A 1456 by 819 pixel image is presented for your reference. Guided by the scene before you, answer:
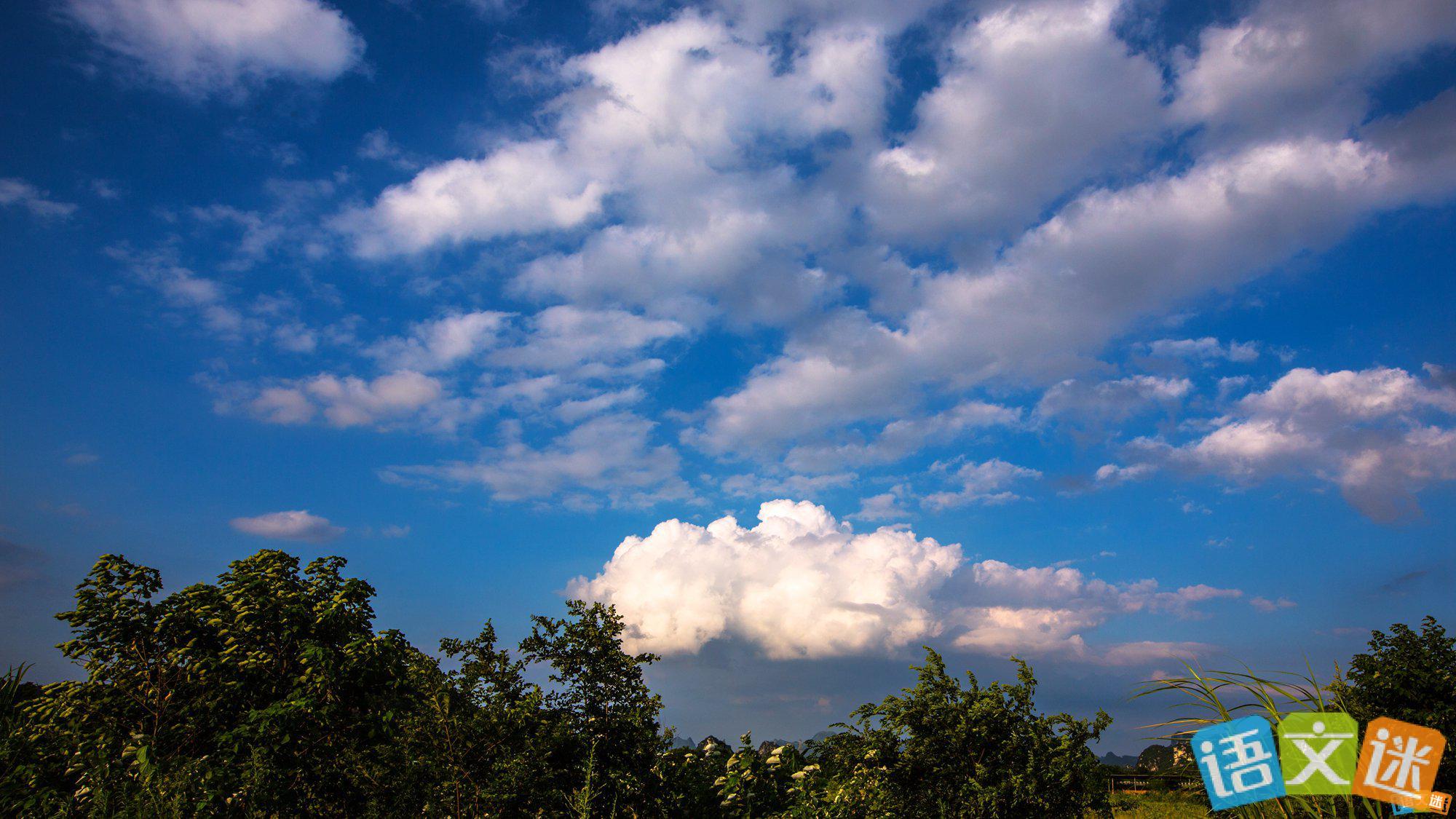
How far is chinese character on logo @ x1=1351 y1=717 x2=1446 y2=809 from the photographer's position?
3.72m

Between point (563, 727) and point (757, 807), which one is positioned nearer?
point (563, 727)

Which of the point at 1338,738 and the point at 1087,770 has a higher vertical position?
the point at 1338,738

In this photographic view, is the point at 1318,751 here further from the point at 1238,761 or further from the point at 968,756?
the point at 968,756

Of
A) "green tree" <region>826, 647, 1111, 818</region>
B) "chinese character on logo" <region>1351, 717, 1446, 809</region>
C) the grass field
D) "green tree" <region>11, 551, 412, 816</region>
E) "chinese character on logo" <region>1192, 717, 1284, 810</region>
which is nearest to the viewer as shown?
"chinese character on logo" <region>1351, 717, 1446, 809</region>

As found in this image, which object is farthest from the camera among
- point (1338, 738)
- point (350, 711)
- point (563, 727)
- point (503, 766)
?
point (350, 711)

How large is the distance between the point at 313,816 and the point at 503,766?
490 cm

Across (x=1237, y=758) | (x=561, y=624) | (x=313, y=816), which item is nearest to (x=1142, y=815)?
(x=561, y=624)

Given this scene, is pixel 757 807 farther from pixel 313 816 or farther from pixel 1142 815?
pixel 1142 815

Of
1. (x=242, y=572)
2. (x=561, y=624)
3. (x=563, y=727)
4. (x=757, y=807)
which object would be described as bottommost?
(x=757, y=807)

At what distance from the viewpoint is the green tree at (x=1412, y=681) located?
13016mm

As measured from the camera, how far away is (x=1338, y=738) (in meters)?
3.80

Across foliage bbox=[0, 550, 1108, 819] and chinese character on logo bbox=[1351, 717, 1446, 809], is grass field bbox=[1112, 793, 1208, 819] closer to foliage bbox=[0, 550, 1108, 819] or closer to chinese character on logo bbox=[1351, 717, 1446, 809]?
foliage bbox=[0, 550, 1108, 819]

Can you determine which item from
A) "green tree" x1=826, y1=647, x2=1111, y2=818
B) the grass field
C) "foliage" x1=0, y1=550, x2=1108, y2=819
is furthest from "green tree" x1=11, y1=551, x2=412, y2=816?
the grass field

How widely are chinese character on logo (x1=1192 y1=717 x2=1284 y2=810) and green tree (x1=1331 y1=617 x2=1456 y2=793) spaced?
12.1 m
